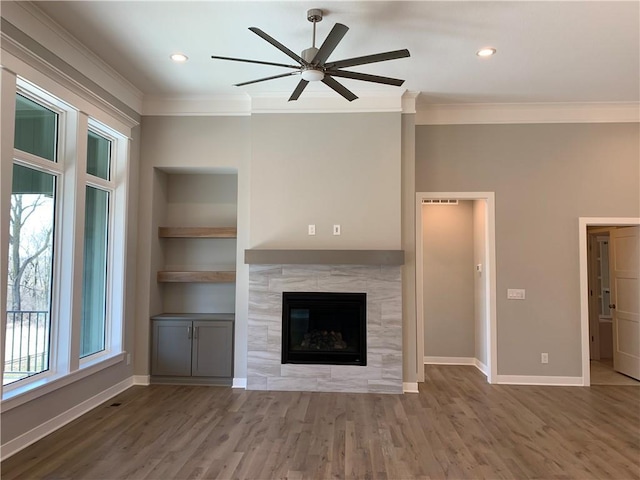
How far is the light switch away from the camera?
4793 millimetres

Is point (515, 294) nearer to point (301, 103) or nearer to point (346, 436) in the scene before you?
point (346, 436)

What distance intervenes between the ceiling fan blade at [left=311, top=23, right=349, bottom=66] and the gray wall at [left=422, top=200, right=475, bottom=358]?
11.5ft

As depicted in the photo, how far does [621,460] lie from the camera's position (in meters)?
2.90

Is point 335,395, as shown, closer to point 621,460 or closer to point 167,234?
point 621,460

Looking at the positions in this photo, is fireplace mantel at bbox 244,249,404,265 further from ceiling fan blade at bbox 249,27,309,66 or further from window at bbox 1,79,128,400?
ceiling fan blade at bbox 249,27,309,66

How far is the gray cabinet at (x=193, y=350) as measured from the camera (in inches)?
182

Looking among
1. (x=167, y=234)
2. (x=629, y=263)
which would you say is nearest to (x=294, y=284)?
(x=167, y=234)

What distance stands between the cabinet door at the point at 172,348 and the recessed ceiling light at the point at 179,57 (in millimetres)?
2874

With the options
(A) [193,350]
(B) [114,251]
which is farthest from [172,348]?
(B) [114,251]

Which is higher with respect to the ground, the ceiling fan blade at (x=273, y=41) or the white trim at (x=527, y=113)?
the white trim at (x=527, y=113)

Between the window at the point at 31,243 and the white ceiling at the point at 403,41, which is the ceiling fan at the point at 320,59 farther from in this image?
the window at the point at 31,243

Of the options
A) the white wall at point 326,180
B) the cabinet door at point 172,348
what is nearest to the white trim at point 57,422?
the cabinet door at point 172,348

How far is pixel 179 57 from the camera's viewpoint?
12.4 feet

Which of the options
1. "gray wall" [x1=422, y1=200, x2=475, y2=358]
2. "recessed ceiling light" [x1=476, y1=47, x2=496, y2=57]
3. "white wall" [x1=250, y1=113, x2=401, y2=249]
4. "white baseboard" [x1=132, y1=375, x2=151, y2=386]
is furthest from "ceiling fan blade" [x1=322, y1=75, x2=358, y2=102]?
"white baseboard" [x1=132, y1=375, x2=151, y2=386]
